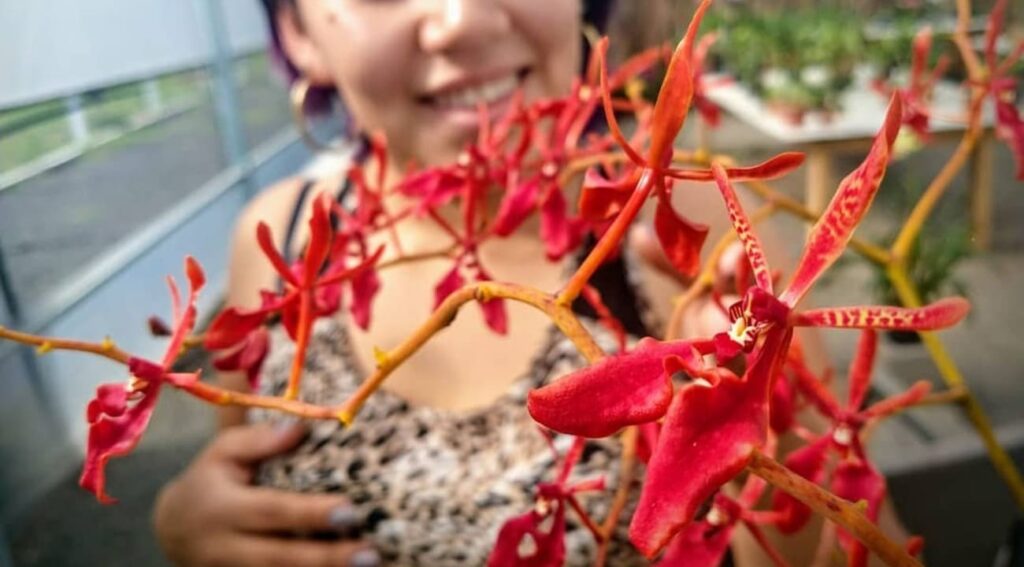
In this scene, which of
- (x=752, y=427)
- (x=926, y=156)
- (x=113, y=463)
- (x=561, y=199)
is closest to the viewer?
(x=752, y=427)

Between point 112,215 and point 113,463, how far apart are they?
18 cm

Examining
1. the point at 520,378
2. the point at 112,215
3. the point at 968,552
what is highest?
the point at 112,215

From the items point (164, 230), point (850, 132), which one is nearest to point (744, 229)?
point (164, 230)

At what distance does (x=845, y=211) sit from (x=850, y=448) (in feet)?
0.38

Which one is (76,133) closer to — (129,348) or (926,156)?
(129,348)

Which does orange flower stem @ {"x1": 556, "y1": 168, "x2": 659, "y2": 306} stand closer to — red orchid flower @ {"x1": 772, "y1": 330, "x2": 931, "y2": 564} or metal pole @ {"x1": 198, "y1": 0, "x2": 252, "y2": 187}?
red orchid flower @ {"x1": 772, "y1": 330, "x2": 931, "y2": 564}

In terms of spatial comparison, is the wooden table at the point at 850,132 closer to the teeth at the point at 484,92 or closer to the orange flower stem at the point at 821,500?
the teeth at the point at 484,92

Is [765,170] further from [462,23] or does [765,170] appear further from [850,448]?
[462,23]

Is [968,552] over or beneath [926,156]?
beneath

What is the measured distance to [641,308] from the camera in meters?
0.53

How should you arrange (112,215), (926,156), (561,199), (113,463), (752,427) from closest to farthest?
(752,427)
(561,199)
(113,463)
(112,215)
(926,156)

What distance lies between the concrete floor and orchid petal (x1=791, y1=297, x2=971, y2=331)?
0.19ft

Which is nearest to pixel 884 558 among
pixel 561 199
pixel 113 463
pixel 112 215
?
pixel 561 199

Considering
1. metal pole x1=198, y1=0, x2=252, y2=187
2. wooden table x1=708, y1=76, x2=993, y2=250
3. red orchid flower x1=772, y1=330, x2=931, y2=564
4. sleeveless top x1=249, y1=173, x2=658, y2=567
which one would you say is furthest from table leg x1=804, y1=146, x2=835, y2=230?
metal pole x1=198, y1=0, x2=252, y2=187
